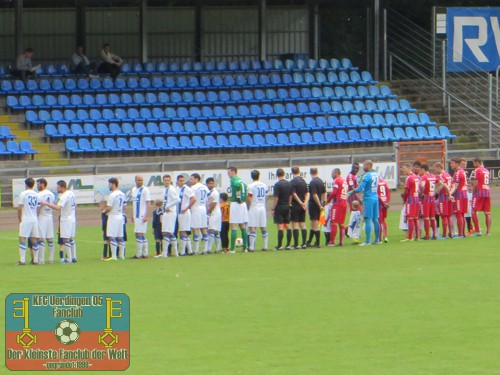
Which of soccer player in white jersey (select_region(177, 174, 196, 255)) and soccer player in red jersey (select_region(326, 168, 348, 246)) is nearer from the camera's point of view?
soccer player in white jersey (select_region(177, 174, 196, 255))

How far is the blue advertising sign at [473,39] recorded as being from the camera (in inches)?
1849

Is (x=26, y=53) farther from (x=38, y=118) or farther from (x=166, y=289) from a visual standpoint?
(x=166, y=289)

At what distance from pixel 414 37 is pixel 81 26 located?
1431 centimetres

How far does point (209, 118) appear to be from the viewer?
43.2 m

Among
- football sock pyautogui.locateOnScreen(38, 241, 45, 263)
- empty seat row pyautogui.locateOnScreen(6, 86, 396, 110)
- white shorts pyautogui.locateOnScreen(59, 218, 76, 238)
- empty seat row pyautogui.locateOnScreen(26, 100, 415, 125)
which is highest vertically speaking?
empty seat row pyautogui.locateOnScreen(6, 86, 396, 110)

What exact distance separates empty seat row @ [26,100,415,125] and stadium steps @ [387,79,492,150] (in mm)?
1460

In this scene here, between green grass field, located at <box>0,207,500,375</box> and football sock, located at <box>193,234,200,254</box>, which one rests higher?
football sock, located at <box>193,234,200,254</box>

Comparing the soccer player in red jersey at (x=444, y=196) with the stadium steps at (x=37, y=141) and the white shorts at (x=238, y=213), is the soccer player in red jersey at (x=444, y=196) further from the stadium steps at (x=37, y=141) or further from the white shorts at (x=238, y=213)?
the stadium steps at (x=37, y=141)

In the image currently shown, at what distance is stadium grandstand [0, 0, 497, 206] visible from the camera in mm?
41000

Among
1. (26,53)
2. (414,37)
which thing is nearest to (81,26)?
(26,53)

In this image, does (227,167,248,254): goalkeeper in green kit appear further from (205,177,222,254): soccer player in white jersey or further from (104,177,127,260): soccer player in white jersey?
(104,177,127,260): soccer player in white jersey

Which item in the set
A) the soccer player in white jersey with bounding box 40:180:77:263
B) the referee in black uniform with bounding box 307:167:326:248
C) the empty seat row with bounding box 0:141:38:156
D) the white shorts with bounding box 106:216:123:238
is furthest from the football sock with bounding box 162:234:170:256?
the empty seat row with bounding box 0:141:38:156

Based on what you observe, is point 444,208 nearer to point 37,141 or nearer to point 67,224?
point 67,224

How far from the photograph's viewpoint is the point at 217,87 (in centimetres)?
4484
